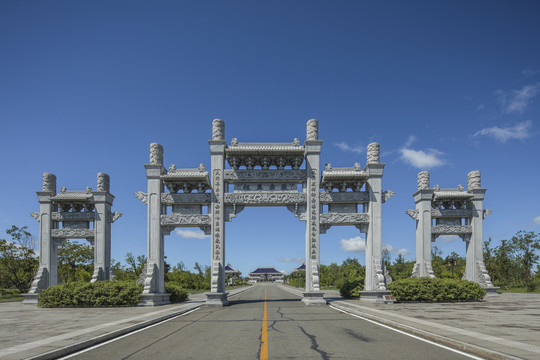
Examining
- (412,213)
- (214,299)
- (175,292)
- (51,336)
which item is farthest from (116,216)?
(412,213)

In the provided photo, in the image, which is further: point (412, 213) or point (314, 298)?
point (412, 213)

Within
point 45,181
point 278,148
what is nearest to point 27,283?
point 45,181

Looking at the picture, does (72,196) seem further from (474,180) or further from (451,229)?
(474,180)

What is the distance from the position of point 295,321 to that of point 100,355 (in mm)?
7419

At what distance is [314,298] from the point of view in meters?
22.8

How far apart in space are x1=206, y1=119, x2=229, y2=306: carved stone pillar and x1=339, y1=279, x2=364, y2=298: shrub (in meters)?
8.37

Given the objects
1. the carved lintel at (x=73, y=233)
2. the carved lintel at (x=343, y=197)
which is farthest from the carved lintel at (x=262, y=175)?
the carved lintel at (x=73, y=233)

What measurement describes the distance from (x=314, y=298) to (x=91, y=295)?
12273 millimetres

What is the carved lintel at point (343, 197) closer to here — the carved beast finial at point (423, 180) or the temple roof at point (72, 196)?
the carved beast finial at point (423, 180)

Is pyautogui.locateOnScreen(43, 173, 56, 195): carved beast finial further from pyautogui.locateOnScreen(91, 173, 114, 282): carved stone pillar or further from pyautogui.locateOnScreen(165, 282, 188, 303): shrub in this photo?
pyautogui.locateOnScreen(165, 282, 188, 303): shrub

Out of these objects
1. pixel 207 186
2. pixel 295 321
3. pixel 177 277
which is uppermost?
pixel 207 186

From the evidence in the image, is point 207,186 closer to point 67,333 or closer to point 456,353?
point 67,333

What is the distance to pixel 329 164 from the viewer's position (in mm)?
25219

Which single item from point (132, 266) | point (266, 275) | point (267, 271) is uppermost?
point (132, 266)
